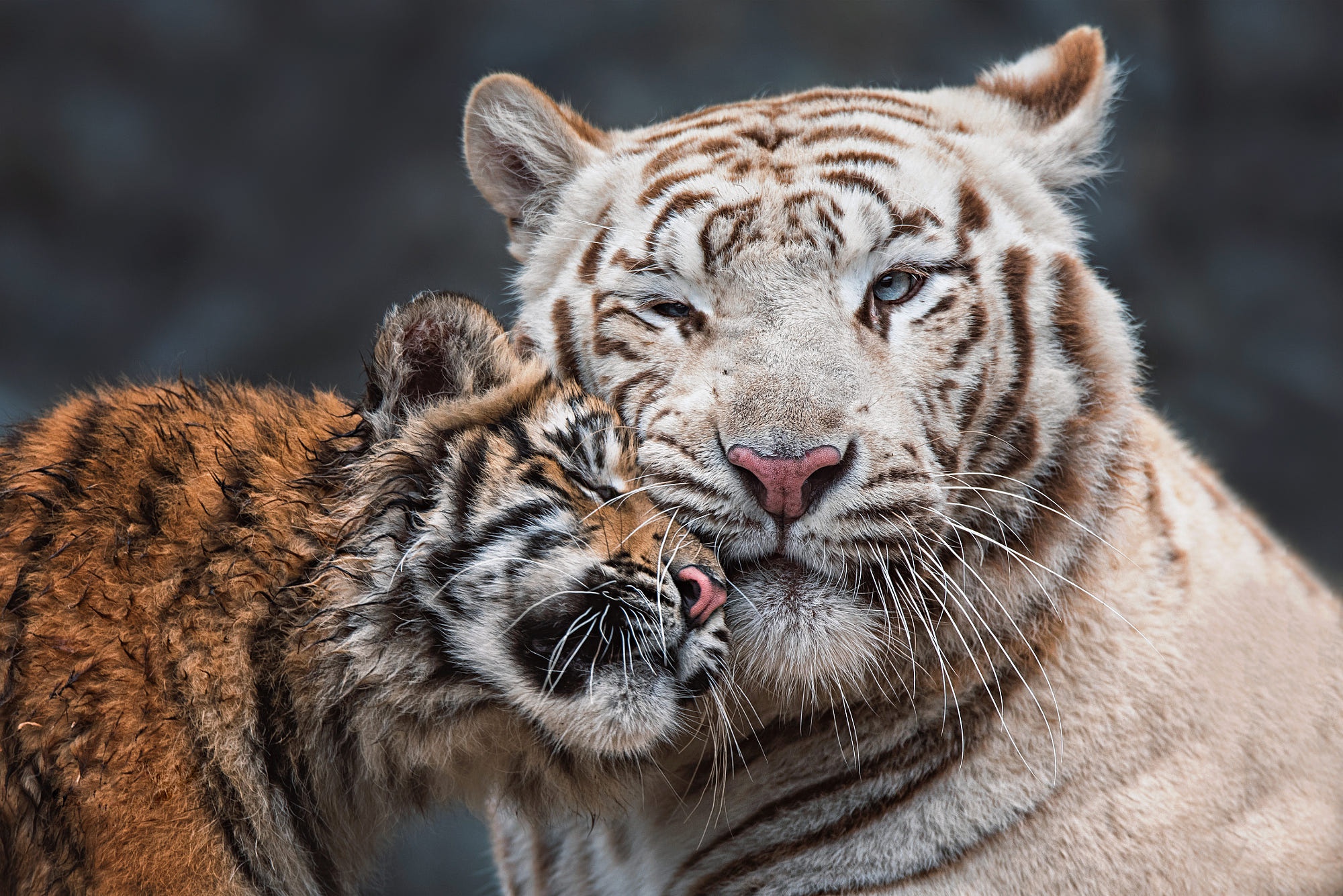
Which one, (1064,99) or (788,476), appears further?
(1064,99)

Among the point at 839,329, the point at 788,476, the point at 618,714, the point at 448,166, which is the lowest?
the point at 618,714

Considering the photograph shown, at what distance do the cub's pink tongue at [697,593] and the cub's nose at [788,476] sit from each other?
0.32 ft

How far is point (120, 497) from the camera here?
50.3 inches

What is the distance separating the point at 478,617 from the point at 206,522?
0.30 m

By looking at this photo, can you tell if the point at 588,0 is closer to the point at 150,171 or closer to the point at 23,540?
the point at 150,171

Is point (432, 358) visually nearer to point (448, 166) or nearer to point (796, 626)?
point (796, 626)

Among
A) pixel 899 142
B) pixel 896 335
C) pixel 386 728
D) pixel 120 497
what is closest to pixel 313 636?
pixel 386 728

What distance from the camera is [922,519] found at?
1342 mm

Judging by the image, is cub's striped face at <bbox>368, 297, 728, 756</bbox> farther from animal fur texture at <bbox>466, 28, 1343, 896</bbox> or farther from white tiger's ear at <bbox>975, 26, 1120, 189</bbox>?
white tiger's ear at <bbox>975, 26, 1120, 189</bbox>

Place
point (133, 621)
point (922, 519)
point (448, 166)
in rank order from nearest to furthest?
1. point (133, 621)
2. point (922, 519)
3. point (448, 166)

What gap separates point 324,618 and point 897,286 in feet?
2.45

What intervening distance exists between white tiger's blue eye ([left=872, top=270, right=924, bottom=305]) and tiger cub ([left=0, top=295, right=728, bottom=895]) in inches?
13.5

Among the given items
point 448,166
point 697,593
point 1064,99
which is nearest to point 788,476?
point 697,593

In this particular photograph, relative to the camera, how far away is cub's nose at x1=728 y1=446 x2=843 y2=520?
1.25 meters
